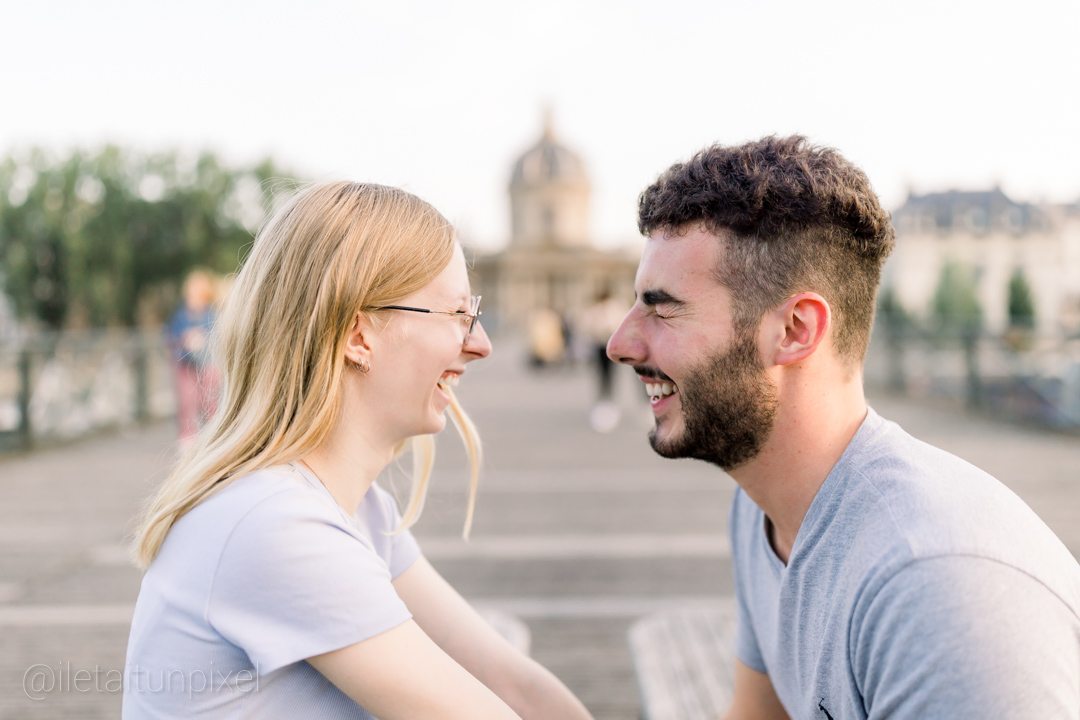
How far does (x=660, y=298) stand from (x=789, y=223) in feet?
1.00

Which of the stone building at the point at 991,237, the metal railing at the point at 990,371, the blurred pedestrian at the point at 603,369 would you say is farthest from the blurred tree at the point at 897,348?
the stone building at the point at 991,237

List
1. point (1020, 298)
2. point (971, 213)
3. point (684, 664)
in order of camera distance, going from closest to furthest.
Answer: point (684, 664) → point (1020, 298) → point (971, 213)

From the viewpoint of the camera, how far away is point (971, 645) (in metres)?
1.19

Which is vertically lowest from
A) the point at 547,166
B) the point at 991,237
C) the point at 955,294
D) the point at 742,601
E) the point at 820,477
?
the point at 955,294

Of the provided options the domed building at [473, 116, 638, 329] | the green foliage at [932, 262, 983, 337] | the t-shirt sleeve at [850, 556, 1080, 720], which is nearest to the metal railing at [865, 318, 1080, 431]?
the t-shirt sleeve at [850, 556, 1080, 720]

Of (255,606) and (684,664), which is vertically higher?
(255,606)

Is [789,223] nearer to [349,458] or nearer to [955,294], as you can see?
[349,458]

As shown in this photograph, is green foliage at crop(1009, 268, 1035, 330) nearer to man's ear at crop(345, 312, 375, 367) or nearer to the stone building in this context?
the stone building

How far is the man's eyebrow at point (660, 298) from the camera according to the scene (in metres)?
1.82

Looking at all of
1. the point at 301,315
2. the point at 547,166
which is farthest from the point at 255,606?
the point at 547,166

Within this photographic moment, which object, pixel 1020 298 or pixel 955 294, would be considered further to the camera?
pixel 955 294

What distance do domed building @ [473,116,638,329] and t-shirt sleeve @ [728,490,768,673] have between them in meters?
80.6

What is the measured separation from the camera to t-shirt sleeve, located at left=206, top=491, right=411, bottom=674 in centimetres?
142

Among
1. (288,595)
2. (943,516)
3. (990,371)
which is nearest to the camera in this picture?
(943,516)
